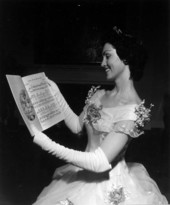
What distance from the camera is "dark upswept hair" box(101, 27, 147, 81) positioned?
3.13 feet

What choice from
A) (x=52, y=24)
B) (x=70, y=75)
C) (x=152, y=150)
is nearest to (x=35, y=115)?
(x=70, y=75)

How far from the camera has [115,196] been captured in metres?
0.97

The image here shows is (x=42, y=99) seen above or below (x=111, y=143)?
above

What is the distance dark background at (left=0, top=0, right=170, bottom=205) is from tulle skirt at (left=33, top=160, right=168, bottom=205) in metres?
0.13

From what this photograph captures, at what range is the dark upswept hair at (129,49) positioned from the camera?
3.13 feet

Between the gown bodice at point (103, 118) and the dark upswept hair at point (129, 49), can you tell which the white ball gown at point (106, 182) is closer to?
the gown bodice at point (103, 118)

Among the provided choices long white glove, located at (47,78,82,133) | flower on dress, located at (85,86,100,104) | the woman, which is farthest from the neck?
long white glove, located at (47,78,82,133)

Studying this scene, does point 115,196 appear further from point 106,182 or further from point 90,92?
point 90,92

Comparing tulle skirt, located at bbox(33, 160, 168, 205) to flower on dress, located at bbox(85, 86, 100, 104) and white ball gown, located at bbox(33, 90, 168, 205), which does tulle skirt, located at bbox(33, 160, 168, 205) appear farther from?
flower on dress, located at bbox(85, 86, 100, 104)

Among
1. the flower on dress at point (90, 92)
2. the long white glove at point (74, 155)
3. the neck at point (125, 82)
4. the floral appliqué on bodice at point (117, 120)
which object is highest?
the neck at point (125, 82)

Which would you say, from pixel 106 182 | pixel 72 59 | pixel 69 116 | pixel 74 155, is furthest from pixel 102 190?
pixel 72 59

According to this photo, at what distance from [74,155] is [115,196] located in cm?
18

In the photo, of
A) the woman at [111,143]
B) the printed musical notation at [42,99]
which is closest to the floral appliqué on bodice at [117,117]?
the woman at [111,143]

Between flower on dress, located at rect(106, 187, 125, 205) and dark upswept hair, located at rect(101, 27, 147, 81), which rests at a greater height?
dark upswept hair, located at rect(101, 27, 147, 81)
